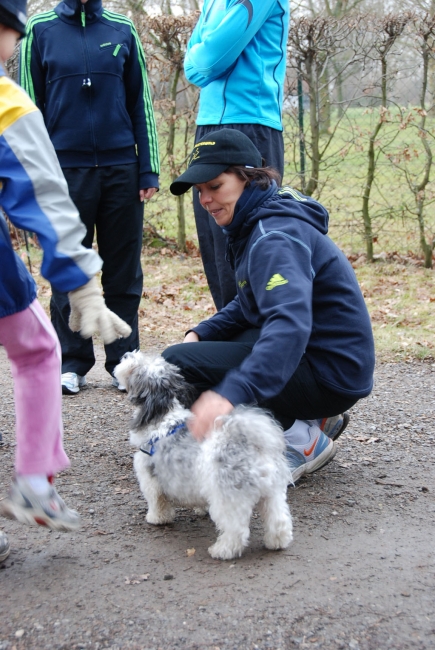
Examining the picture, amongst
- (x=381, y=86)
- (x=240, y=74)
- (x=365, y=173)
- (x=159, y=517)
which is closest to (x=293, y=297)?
(x=159, y=517)

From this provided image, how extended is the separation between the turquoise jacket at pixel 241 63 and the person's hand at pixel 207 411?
231cm

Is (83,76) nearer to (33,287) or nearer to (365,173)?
(33,287)

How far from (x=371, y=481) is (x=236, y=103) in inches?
95.4

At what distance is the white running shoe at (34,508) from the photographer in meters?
2.71

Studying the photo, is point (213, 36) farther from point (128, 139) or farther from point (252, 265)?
point (252, 265)

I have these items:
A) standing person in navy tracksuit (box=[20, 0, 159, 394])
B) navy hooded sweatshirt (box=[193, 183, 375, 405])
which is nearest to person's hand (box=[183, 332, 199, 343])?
navy hooded sweatshirt (box=[193, 183, 375, 405])

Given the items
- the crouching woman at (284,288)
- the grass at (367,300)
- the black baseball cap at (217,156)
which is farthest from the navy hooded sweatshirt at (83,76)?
the grass at (367,300)

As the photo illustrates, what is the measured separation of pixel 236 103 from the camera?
451 centimetres

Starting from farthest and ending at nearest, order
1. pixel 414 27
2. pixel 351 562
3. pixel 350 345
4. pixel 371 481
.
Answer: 1. pixel 414 27
2. pixel 371 481
3. pixel 350 345
4. pixel 351 562

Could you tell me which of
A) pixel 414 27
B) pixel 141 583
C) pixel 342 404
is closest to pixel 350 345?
pixel 342 404

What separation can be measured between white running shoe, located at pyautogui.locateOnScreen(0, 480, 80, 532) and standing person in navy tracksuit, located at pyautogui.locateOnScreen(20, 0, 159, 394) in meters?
2.47

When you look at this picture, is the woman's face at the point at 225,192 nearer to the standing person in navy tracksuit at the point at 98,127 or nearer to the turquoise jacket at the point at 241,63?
the turquoise jacket at the point at 241,63

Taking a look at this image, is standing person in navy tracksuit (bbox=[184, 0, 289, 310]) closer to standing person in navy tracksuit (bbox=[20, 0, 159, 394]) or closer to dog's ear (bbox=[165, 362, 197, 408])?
standing person in navy tracksuit (bbox=[20, 0, 159, 394])

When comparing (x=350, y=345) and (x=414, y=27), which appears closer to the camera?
(x=350, y=345)
